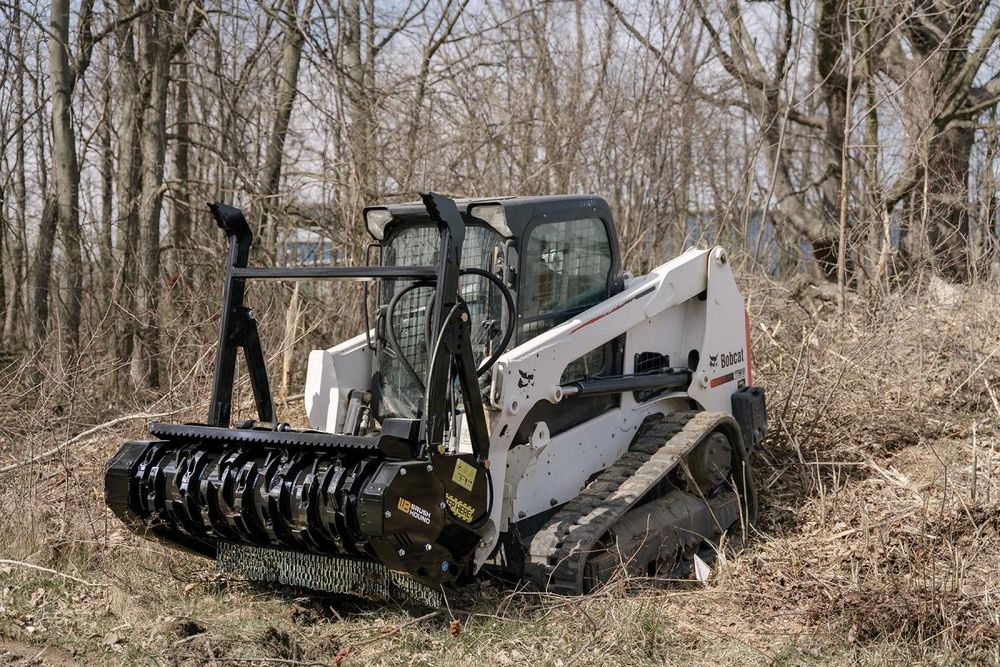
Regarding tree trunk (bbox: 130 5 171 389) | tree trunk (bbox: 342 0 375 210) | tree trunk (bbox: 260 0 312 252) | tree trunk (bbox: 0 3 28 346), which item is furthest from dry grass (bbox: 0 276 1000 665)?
tree trunk (bbox: 0 3 28 346)

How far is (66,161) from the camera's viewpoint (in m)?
13.5

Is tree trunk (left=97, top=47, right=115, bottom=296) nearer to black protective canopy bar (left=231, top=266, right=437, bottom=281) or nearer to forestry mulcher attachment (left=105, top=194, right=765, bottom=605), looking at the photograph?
forestry mulcher attachment (left=105, top=194, right=765, bottom=605)

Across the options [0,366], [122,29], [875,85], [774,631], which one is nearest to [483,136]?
[875,85]

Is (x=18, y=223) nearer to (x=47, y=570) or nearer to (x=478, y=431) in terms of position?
(x=47, y=570)

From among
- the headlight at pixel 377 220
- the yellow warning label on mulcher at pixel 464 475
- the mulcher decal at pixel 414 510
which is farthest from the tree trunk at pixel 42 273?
the mulcher decal at pixel 414 510

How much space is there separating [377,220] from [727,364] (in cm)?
262

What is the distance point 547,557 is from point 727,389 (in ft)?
8.24

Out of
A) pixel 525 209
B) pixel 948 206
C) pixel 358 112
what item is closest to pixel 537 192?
pixel 358 112

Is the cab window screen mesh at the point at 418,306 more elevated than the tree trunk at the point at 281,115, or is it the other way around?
the tree trunk at the point at 281,115

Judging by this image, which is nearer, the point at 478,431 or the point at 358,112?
the point at 478,431

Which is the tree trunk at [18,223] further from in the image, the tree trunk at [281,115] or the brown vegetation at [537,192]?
the tree trunk at [281,115]

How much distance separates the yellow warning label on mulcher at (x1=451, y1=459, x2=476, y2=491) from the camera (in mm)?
5371

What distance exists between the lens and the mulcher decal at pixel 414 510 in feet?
16.6

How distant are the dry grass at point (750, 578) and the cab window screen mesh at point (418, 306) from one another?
122cm
